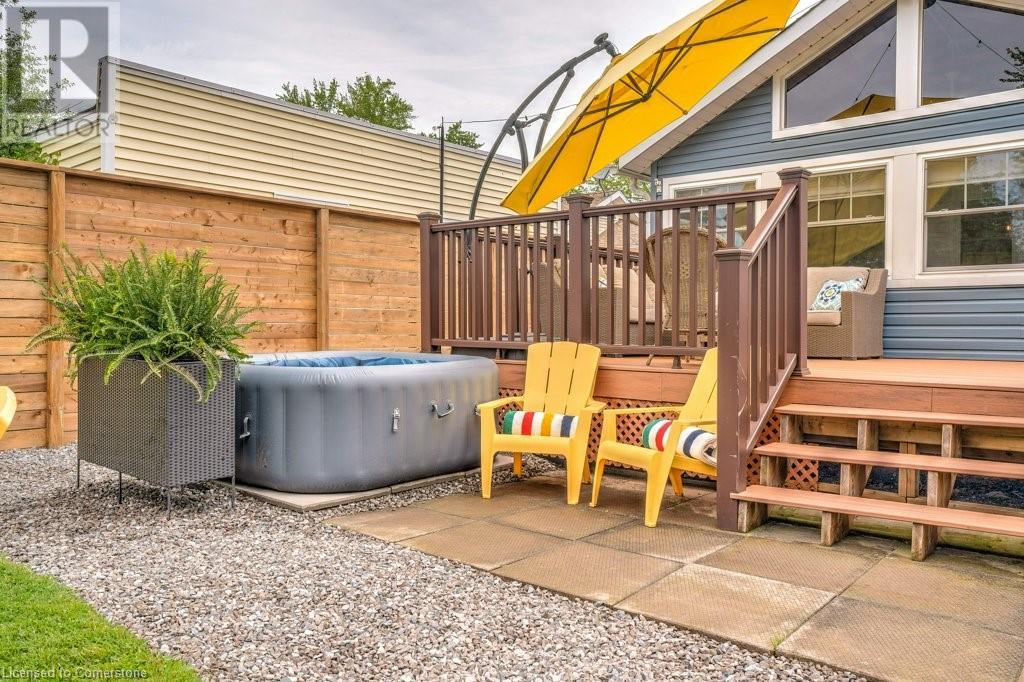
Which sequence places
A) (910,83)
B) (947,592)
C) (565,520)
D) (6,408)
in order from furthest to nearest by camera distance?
1. (910,83)
2. (565,520)
3. (947,592)
4. (6,408)

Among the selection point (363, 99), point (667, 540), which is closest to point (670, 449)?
point (667, 540)

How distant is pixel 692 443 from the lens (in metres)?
3.58

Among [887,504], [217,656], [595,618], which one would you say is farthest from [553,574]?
[887,504]

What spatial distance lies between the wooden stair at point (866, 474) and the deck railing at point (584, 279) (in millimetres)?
858

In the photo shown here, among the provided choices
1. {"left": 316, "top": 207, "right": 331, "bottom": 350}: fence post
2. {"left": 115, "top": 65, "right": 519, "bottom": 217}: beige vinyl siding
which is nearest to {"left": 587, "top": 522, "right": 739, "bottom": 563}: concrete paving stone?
{"left": 316, "top": 207, "right": 331, "bottom": 350}: fence post

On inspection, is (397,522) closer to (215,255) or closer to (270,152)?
(215,255)

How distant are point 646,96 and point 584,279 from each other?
4.66ft

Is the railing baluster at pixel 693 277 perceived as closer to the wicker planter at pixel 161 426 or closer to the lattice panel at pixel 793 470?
the lattice panel at pixel 793 470

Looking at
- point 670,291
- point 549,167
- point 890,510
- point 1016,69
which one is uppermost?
point 1016,69

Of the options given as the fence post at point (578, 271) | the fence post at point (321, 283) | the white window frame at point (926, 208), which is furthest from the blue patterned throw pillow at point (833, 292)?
the fence post at point (321, 283)

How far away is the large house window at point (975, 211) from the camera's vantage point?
5.64 metres

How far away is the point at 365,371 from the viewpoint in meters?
4.09

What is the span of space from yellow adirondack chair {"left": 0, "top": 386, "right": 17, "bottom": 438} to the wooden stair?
2865 millimetres

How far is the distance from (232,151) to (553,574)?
312 inches
